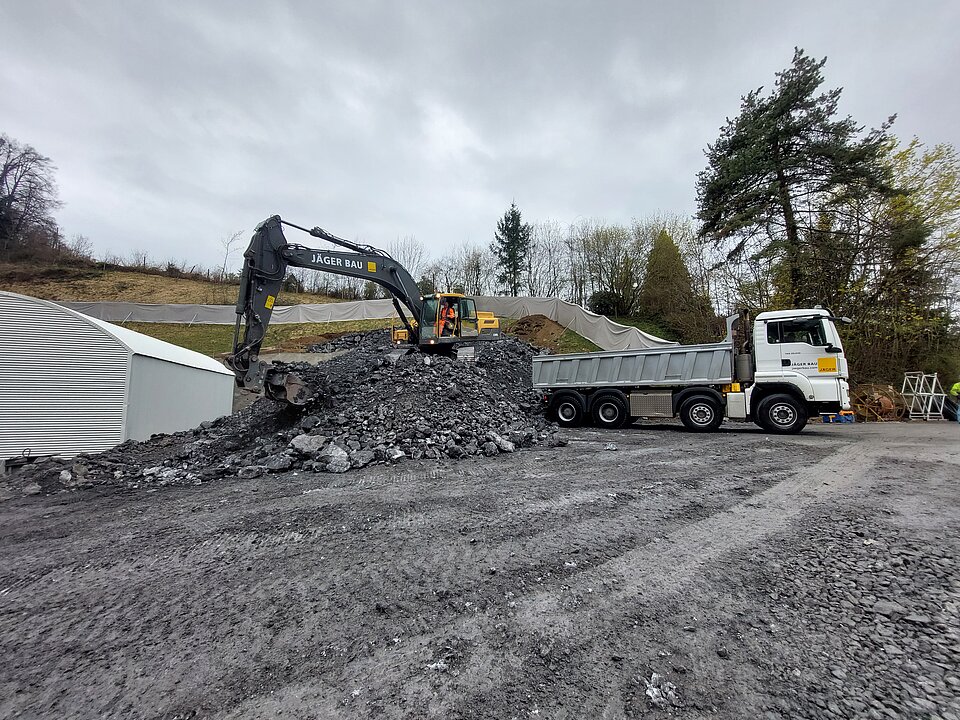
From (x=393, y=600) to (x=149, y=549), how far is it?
88.3 inches

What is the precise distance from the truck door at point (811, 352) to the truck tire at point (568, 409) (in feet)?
15.0

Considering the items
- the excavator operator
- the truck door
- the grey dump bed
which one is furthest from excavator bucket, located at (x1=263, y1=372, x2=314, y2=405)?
the truck door

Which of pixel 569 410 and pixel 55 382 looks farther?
pixel 569 410

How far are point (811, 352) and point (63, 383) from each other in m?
14.0

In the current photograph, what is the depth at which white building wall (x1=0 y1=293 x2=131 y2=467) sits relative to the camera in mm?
6055

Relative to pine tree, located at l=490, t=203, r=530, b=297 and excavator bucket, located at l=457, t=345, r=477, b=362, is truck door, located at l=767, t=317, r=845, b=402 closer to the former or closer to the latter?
excavator bucket, located at l=457, t=345, r=477, b=362

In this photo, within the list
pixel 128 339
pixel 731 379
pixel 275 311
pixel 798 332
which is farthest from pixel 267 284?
pixel 275 311

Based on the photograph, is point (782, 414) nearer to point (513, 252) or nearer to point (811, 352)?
point (811, 352)

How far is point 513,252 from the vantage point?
35.9 m

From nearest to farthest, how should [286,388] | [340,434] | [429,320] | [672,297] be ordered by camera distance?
[340,434] → [286,388] → [429,320] → [672,297]

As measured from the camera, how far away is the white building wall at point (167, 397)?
23.3 ft

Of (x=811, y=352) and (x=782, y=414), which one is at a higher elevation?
(x=811, y=352)

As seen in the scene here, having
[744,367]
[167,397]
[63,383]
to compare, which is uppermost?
[744,367]

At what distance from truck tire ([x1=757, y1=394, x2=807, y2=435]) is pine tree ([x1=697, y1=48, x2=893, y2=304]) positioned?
884 cm
